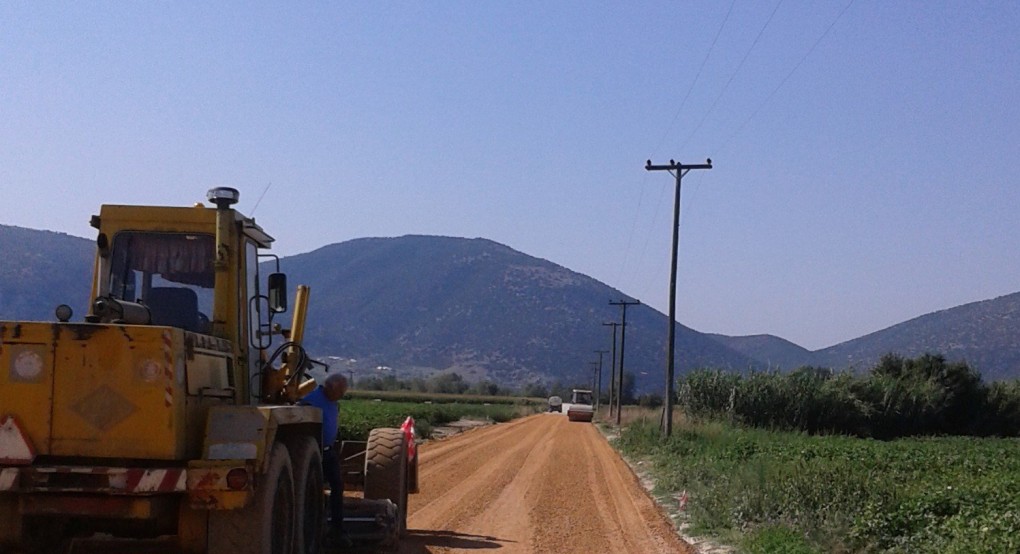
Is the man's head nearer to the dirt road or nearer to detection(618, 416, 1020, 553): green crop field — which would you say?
the dirt road

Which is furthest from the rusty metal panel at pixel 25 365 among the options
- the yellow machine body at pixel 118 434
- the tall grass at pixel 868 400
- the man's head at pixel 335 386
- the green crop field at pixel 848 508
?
the tall grass at pixel 868 400

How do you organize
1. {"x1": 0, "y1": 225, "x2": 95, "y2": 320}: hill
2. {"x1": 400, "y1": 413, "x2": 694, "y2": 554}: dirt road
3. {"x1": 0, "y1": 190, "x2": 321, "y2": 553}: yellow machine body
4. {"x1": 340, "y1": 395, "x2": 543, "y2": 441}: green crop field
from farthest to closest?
{"x1": 340, "y1": 395, "x2": 543, "y2": 441}: green crop field → {"x1": 400, "y1": 413, "x2": 694, "y2": 554}: dirt road → {"x1": 0, "y1": 225, "x2": 95, "y2": 320}: hill → {"x1": 0, "y1": 190, "x2": 321, "y2": 553}: yellow machine body

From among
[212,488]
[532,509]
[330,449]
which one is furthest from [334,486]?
[532,509]

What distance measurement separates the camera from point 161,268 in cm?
977

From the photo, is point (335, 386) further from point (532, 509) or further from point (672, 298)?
point (672, 298)

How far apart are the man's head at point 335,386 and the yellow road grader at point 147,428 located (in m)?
1.45

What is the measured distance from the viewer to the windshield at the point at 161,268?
9.63 meters

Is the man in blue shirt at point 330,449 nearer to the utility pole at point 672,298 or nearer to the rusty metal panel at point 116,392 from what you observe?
the rusty metal panel at point 116,392

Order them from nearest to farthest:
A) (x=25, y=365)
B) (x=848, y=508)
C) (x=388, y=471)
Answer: (x=25, y=365) < (x=388, y=471) < (x=848, y=508)

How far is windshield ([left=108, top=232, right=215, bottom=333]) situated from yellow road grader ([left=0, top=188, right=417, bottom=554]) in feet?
0.06

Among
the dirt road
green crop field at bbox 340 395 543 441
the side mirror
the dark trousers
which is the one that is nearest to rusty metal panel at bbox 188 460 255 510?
the side mirror

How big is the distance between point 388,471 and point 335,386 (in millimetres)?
1966

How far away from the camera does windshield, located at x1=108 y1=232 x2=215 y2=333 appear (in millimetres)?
9633

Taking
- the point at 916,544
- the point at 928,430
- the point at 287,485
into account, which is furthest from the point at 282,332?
the point at 928,430
